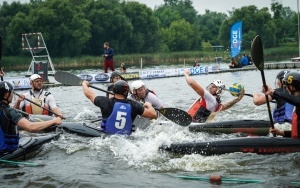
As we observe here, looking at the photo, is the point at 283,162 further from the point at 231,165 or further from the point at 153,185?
the point at 153,185

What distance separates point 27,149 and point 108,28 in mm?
73787

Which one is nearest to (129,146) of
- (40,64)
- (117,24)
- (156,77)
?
(40,64)

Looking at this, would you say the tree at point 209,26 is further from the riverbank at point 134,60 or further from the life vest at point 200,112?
the life vest at point 200,112

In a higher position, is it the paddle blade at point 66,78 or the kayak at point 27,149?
the paddle blade at point 66,78

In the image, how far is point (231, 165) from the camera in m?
8.79

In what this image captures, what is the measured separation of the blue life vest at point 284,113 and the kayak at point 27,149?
4757 mm

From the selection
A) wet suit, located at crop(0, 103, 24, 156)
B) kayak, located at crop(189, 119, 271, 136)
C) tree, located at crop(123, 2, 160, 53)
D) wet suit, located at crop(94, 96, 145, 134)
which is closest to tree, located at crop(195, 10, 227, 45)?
tree, located at crop(123, 2, 160, 53)

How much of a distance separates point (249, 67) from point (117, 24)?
43.5 metres

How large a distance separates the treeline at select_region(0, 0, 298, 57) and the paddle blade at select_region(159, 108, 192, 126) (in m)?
59.3

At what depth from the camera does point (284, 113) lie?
11.3m

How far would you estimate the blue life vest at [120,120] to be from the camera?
9664mm

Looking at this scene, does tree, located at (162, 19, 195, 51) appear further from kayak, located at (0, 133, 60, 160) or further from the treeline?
kayak, located at (0, 133, 60, 160)

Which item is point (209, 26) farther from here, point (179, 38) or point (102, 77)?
point (102, 77)

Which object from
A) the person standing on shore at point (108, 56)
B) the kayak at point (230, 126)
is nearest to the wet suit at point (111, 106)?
the kayak at point (230, 126)
